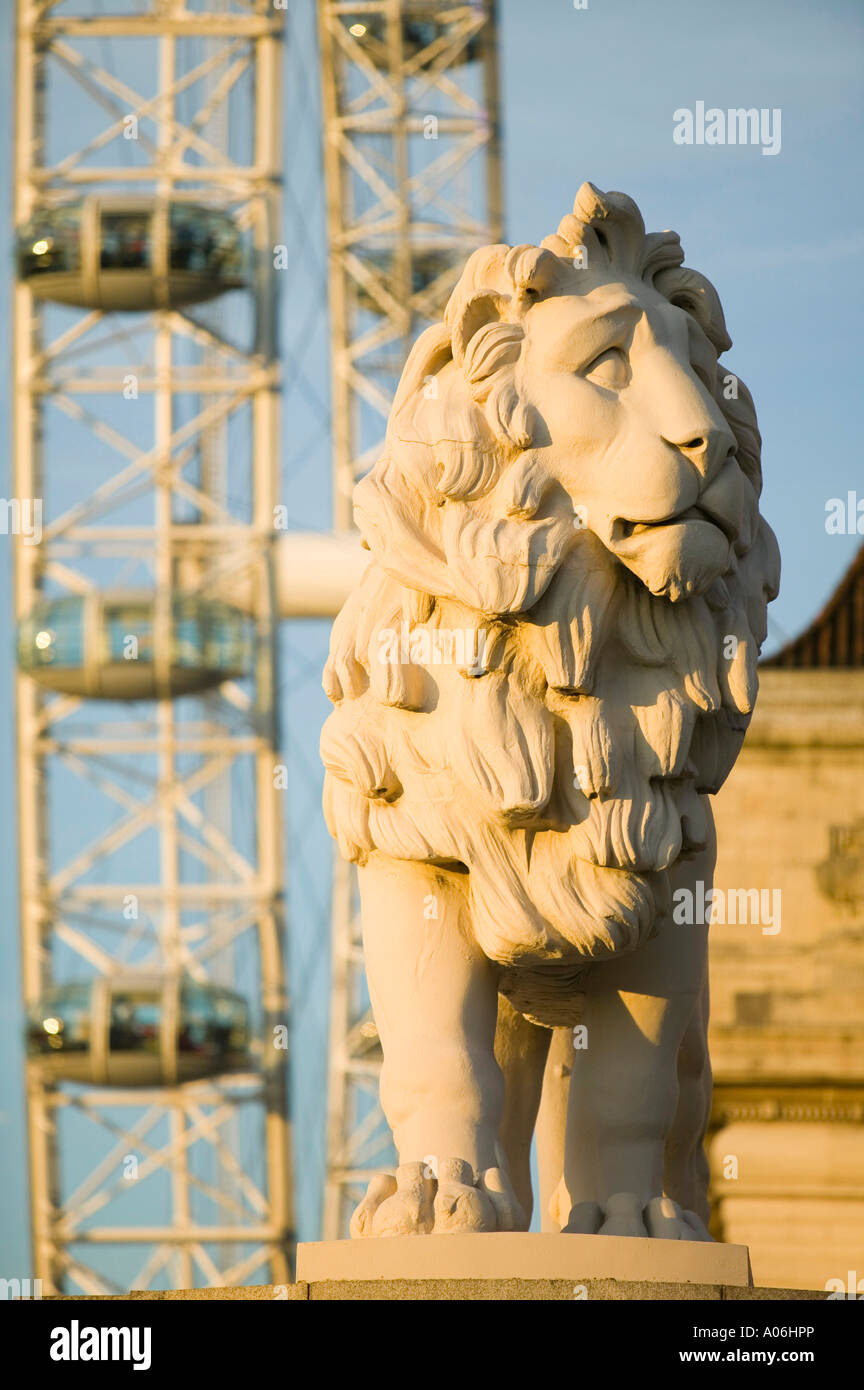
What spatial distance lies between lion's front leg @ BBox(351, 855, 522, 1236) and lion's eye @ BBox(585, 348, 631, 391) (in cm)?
107

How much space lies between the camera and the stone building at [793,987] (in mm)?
12781

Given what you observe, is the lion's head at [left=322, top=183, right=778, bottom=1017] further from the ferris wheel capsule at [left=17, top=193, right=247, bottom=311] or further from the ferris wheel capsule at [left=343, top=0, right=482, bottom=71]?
the ferris wheel capsule at [left=343, top=0, right=482, bottom=71]

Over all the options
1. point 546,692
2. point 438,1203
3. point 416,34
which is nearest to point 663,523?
point 546,692

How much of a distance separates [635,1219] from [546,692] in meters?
1.09

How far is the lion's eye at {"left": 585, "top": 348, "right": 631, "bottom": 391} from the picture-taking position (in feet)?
16.3

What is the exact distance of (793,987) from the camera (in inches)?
524

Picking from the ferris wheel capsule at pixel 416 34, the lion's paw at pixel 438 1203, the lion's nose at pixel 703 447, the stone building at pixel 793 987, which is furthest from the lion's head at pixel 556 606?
the ferris wheel capsule at pixel 416 34

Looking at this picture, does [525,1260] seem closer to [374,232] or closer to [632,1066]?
[632,1066]

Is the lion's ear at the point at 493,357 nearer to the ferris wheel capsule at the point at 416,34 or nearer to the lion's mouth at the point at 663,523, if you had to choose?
the lion's mouth at the point at 663,523

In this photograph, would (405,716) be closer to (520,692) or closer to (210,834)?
(520,692)

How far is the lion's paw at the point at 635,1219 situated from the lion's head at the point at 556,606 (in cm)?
50

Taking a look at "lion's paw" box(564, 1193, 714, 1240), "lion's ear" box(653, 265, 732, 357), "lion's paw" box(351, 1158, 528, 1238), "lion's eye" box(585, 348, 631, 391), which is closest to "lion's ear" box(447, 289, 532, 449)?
"lion's eye" box(585, 348, 631, 391)
